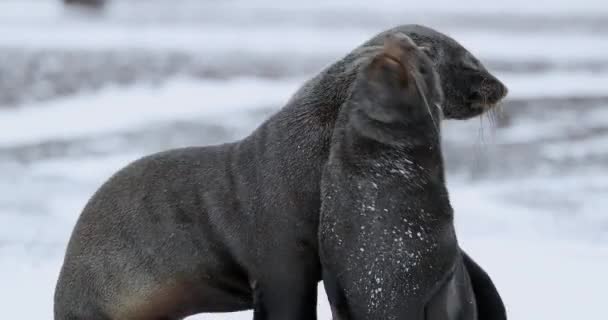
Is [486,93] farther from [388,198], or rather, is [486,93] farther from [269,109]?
[269,109]

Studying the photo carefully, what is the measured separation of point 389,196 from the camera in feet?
6.54

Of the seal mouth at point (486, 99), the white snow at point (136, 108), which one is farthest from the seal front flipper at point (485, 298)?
the white snow at point (136, 108)

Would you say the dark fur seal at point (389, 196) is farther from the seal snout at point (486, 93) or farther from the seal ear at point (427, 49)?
the seal snout at point (486, 93)

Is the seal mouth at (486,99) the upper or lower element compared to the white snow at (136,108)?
upper

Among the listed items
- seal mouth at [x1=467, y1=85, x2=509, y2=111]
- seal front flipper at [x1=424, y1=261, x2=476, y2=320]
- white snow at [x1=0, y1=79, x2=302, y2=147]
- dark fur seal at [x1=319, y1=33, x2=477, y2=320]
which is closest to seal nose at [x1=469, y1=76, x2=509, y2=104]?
seal mouth at [x1=467, y1=85, x2=509, y2=111]

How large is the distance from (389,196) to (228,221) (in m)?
0.44

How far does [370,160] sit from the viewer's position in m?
2.00

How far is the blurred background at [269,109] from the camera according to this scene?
4.08 metres

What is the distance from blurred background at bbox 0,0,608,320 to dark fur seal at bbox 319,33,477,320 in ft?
1.41

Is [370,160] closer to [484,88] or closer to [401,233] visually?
[401,233]

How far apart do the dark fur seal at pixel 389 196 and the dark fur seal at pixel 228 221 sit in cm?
11

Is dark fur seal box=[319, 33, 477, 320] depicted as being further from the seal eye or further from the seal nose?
the seal nose

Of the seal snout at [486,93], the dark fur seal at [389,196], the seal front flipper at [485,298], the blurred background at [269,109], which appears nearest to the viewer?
the dark fur seal at [389,196]

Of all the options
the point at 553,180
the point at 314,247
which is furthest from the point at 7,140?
the point at 314,247
